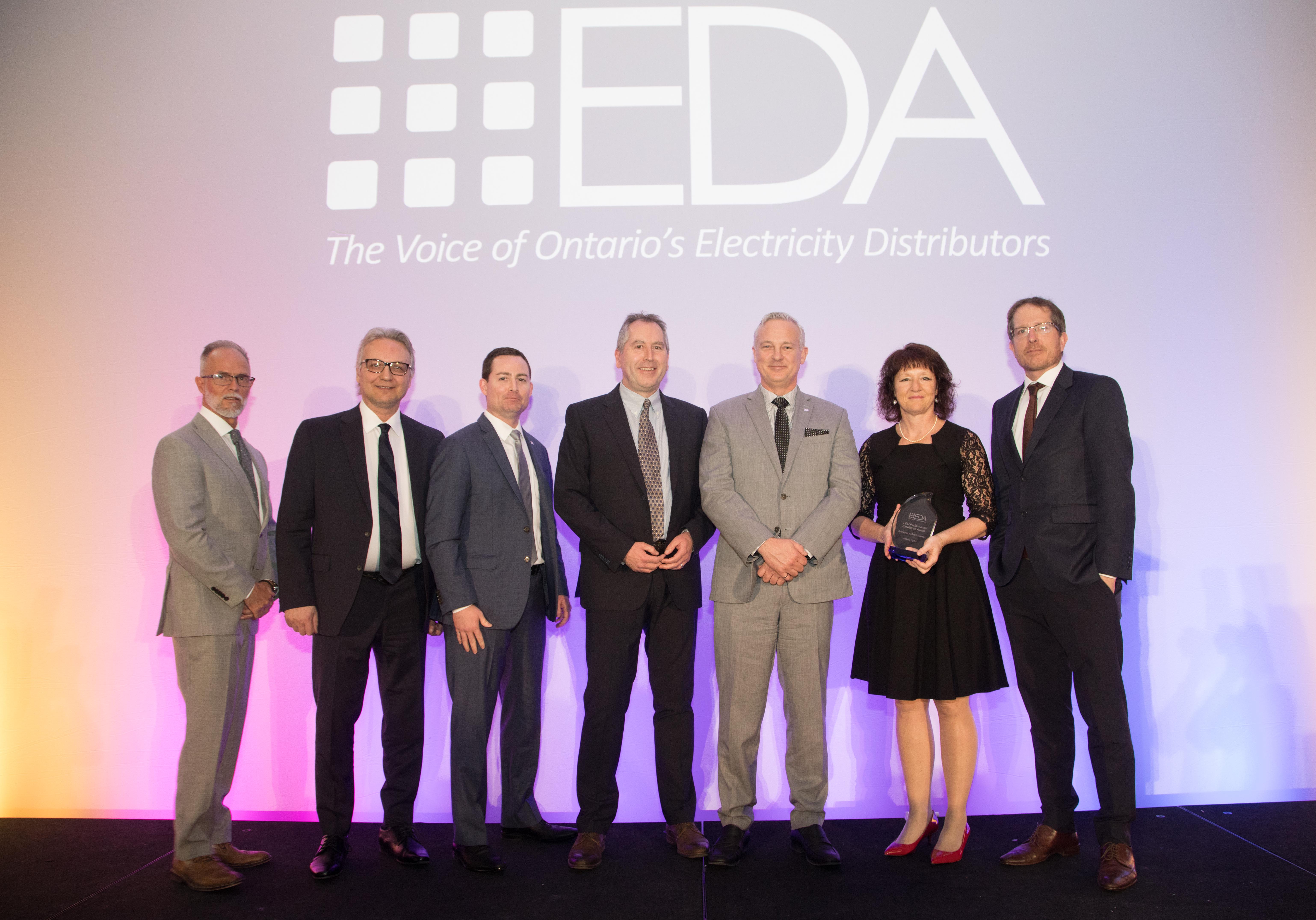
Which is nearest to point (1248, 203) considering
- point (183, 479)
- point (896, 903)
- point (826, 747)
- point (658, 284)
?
point (658, 284)

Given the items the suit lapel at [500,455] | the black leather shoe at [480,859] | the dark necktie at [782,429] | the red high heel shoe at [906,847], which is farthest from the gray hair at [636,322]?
the red high heel shoe at [906,847]

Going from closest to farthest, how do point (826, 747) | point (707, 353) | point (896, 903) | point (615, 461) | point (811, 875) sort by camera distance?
point (896, 903) < point (811, 875) < point (615, 461) < point (826, 747) < point (707, 353)

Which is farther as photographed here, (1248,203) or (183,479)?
(1248,203)

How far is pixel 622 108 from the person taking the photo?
3.75 metres

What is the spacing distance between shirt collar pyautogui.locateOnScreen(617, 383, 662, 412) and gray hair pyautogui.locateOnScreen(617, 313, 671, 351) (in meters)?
0.17

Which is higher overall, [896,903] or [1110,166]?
[1110,166]

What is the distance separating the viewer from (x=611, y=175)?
12.3 ft

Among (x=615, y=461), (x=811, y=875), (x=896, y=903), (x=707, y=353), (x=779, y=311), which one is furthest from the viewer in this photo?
(x=707, y=353)

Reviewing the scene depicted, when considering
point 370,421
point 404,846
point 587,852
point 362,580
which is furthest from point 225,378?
point 587,852

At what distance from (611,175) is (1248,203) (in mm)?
3137

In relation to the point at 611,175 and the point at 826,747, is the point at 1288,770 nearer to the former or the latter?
the point at 826,747

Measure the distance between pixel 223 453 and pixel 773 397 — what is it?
2.14m

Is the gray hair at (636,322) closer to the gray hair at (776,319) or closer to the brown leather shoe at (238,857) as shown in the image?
the gray hair at (776,319)

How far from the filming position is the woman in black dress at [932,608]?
2816mm
